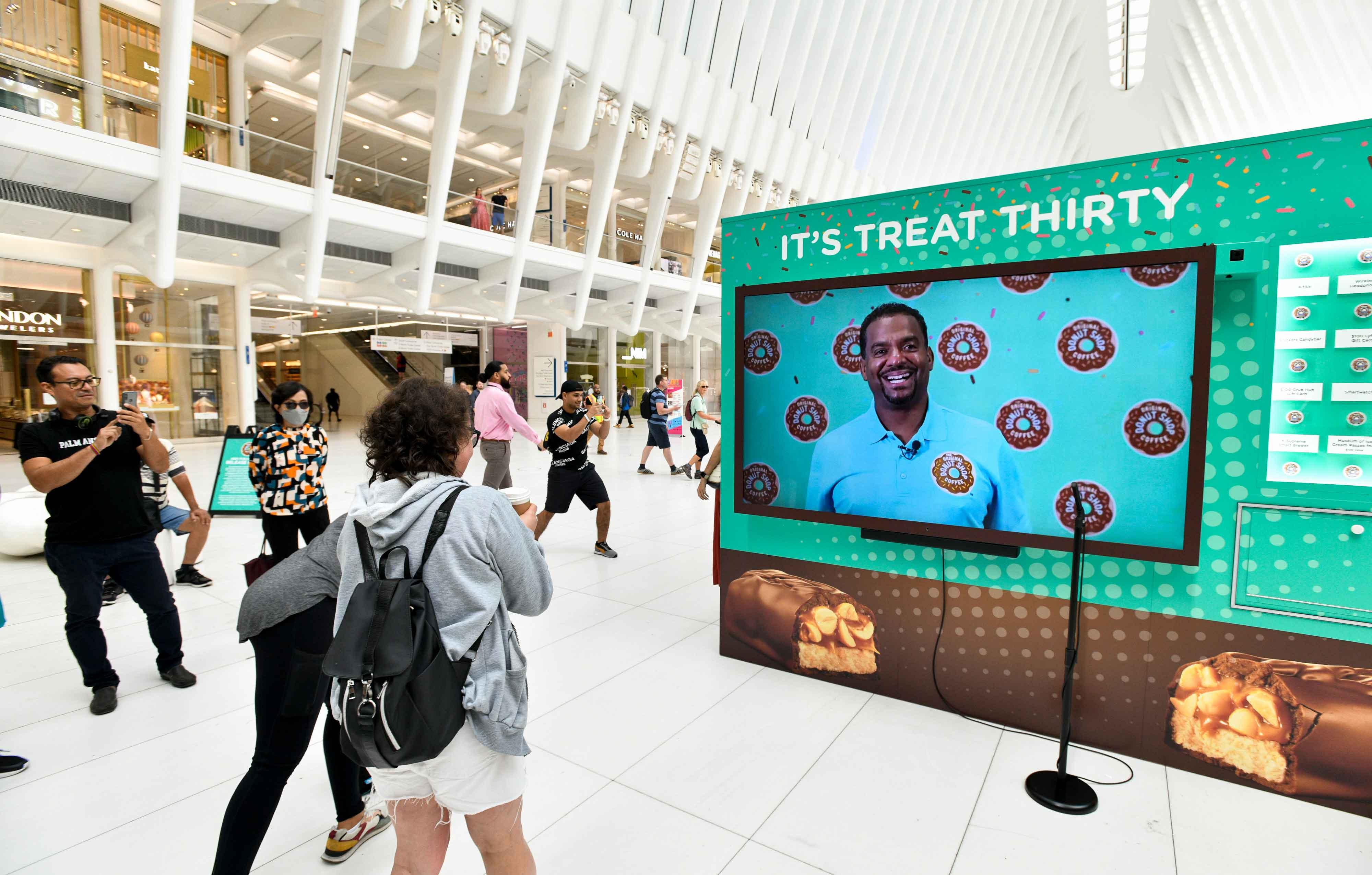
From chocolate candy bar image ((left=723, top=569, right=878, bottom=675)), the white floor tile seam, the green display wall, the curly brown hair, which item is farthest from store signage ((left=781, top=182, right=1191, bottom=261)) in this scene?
the white floor tile seam

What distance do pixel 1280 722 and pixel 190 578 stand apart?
640 cm

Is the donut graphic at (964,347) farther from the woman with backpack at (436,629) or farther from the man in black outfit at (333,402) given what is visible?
the man in black outfit at (333,402)

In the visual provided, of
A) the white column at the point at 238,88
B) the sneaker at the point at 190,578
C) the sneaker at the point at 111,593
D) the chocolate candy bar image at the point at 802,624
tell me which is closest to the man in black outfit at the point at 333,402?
the white column at the point at 238,88

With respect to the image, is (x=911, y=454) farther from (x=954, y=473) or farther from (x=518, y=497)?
(x=518, y=497)

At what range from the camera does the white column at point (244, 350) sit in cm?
1456

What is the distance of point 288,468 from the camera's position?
11.4ft

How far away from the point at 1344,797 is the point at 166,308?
1853 centimetres

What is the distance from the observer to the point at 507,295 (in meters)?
14.0

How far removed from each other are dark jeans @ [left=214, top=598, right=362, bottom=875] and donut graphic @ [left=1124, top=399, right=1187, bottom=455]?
2852 mm

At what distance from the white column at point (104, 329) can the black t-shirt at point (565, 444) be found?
11.7m

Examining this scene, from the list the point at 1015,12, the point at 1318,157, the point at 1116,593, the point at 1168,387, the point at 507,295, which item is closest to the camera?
the point at 1318,157

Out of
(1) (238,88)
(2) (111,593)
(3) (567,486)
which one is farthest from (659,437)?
(1) (238,88)

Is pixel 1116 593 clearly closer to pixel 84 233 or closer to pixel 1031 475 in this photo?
pixel 1031 475

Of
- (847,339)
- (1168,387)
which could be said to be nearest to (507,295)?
(847,339)
